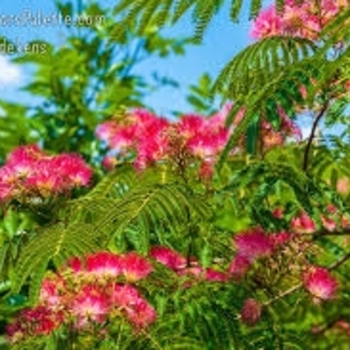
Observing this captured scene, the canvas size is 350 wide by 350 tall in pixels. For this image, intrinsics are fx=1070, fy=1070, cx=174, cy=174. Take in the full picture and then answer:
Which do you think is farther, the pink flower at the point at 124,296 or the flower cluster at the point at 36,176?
the flower cluster at the point at 36,176

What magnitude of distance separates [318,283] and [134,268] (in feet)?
2.57

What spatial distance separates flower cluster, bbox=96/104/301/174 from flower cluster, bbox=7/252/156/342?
60 cm

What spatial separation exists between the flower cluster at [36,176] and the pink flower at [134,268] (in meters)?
0.56

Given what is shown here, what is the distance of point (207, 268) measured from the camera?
3.54 m

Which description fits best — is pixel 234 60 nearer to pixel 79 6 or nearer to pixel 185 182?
pixel 185 182

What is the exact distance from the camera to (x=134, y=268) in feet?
10.3

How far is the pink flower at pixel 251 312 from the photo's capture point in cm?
337

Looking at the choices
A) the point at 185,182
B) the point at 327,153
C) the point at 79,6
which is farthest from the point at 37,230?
the point at 79,6

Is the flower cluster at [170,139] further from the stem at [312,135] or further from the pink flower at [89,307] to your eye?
the pink flower at [89,307]

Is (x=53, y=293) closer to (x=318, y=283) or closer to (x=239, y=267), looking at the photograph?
(x=239, y=267)

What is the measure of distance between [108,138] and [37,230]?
70 centimetres

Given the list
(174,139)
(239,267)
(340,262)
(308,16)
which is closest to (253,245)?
(239,267)

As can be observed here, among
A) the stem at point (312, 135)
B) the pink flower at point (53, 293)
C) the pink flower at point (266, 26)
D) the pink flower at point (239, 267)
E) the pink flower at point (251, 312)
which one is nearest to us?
the pink flower at point (53, 293)

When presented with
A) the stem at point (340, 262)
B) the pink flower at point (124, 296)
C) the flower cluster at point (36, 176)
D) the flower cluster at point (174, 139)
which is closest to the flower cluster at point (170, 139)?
the flower cluster at point (174, 139)
